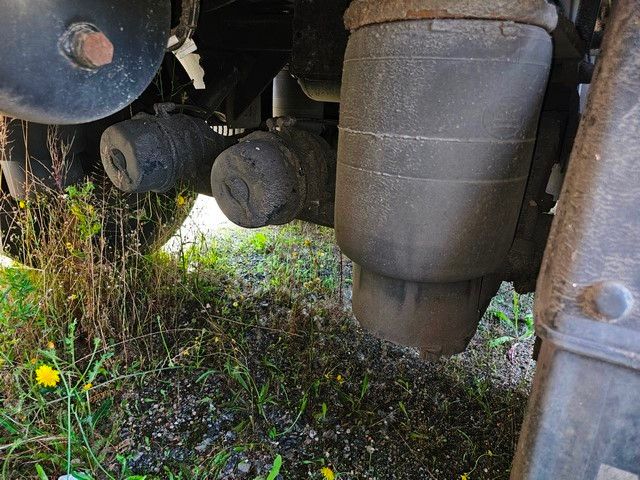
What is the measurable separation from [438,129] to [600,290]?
358mm

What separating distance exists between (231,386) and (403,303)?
79cm

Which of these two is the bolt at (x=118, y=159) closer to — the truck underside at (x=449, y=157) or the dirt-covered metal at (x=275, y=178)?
the truck underside at (x=449, y=157)

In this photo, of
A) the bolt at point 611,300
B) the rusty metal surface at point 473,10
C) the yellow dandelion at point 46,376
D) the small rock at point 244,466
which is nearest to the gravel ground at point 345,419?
the small rock at point 244,466

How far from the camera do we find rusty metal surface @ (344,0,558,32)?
0.77 meters

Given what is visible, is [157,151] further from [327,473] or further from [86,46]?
[327,473]

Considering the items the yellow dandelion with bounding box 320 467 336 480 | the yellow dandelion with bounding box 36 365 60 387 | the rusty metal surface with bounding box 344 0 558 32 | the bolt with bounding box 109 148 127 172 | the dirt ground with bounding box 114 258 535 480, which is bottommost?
the dirt ground with bounding box 114 258 535 480

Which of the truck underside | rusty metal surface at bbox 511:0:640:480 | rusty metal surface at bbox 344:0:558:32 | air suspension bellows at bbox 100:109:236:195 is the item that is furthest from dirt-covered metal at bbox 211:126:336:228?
rusty metal surface at bbox 511:0:640:480

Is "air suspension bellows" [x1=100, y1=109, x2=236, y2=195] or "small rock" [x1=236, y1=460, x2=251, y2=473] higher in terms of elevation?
"air suspension bellows" [x1=100, y1=109, x2=236, y2=195]

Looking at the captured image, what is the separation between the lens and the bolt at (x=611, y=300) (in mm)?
609

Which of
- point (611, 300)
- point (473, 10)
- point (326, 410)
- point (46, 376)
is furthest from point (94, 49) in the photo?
point (326, 410)

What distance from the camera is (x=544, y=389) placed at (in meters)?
0.68

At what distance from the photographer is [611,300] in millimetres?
611

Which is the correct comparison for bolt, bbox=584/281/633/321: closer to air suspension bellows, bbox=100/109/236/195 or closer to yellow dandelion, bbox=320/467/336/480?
yellow dandelion, bbox=320/467/336/480

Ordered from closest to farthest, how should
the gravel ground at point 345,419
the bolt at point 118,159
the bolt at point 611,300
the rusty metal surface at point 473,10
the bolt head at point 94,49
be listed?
the bolt at point 611,300 → the rusty metal surface at point 473,10 → the bolt head at point 94,49 → the gravel ground at point 345,419 → the bolt at point 118,159
